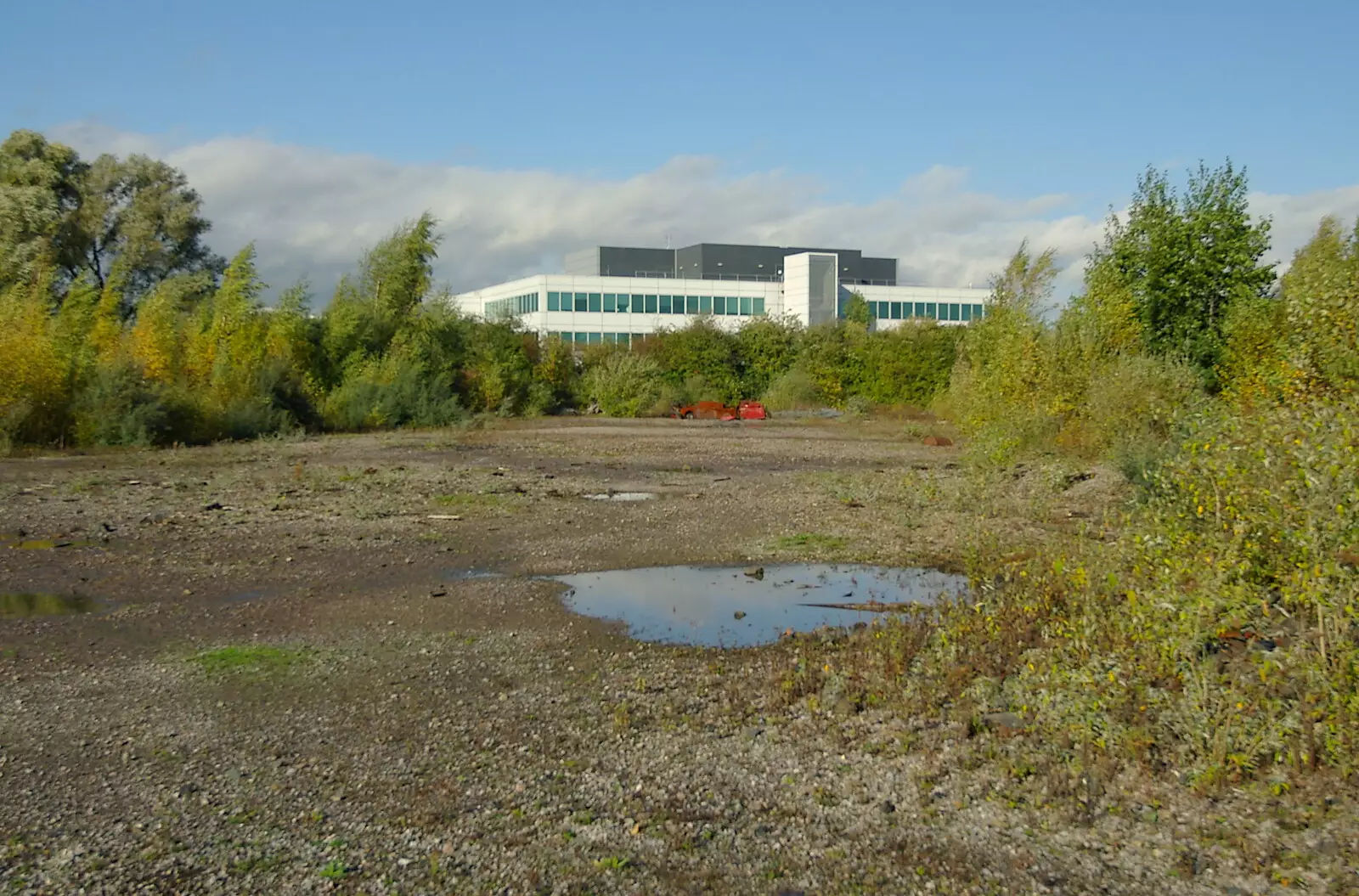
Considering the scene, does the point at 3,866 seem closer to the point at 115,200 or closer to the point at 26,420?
the point at 26,420

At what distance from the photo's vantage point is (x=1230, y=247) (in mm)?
23344

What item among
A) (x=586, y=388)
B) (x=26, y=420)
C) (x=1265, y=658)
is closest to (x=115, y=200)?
(x=586, y=388)

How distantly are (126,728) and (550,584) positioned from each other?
5170 millimetres

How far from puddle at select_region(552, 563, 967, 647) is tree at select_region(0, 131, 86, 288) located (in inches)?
1335

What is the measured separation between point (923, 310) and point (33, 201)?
5848 centimetres

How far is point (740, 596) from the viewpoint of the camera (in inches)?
434

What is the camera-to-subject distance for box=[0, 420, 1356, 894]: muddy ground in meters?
4.84

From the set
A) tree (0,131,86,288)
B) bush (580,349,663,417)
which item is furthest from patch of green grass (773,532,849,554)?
bush (580,349,663,417)

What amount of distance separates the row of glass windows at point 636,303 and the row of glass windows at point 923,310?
368 inches

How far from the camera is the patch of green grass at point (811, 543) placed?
1356 cm

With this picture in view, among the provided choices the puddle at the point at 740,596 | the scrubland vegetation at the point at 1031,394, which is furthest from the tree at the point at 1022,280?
the puddle at the point at 740,596

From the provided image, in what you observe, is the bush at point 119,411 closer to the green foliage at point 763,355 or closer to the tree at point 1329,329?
the tree at point 1329,329

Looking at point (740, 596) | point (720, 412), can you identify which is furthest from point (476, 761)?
point (720, 412)

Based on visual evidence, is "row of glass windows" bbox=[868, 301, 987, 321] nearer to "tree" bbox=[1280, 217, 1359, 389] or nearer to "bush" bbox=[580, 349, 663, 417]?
"bush" bbox=[580, 349, 663, 417]
